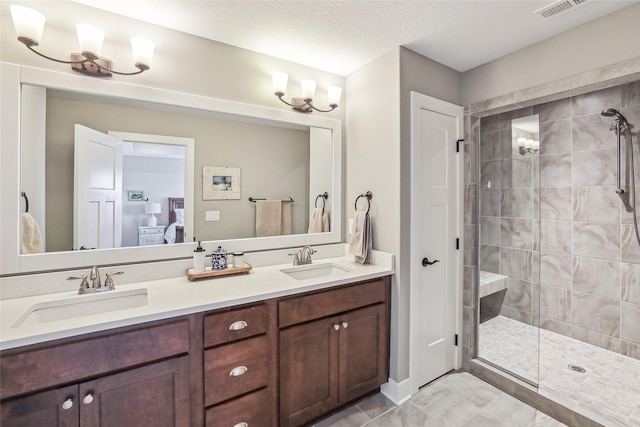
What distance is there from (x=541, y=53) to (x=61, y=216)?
3142mm

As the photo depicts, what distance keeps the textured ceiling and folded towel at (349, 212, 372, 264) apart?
4.04 feet

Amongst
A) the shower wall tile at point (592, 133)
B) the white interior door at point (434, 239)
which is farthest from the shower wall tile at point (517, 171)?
the shower wall tile at point (592, 133)

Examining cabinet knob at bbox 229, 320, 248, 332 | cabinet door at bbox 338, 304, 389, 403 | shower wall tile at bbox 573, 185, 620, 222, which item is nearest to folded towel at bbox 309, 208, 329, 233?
cabinet door at bbox 338, 304, 389, 403

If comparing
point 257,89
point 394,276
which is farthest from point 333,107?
point 394,276

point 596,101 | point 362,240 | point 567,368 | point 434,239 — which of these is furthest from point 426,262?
point 596,101

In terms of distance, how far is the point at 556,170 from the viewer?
114 inches

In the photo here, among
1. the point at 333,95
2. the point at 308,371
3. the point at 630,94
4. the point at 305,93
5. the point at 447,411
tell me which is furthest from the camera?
the point at 630,94

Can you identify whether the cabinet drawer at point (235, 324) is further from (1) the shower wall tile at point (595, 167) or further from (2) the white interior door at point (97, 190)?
(1) the shower wall tile at point (595, 167)

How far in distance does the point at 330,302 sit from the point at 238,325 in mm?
580

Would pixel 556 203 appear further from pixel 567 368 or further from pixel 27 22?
pixel 27 22

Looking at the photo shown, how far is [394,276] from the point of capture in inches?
82.7

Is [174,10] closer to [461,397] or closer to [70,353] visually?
[70,353]

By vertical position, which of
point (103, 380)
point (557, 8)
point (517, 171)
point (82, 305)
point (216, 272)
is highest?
point (557, 8)

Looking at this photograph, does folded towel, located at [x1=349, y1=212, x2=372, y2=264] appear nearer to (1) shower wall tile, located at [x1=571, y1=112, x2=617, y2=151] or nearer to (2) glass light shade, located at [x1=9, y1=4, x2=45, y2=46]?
(2) glass light shade, located at [x1=9, y1=4, x2=45, y2=46]
